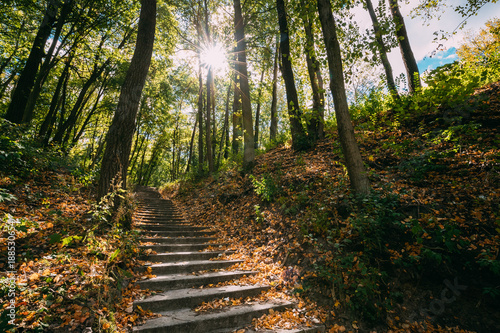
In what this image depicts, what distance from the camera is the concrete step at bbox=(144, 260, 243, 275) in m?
3.81

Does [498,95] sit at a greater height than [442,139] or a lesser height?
greater

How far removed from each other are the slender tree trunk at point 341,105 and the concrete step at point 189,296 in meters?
2.92

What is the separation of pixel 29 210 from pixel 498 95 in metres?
11.3

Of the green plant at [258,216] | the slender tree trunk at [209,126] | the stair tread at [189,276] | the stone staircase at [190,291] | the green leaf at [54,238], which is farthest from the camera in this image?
the slender tree trunk at [209,126]

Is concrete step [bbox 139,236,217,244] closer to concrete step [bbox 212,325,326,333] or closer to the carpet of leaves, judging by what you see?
the carpet of leaves

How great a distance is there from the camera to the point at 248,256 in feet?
15.8

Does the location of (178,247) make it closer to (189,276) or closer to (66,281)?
(189,276)

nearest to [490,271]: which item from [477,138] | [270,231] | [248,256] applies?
[477,138]

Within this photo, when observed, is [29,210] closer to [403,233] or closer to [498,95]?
[403,233]

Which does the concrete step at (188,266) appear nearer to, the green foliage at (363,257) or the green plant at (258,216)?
the green plant at (258,216)

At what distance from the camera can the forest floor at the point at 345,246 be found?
2.60m

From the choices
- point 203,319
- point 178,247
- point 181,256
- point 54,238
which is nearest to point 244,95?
point 178,247

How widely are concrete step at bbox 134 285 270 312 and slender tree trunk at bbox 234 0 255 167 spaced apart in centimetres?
546

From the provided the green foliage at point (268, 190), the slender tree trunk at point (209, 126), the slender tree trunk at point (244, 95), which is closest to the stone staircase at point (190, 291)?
the green foliage at point (268, 190)
